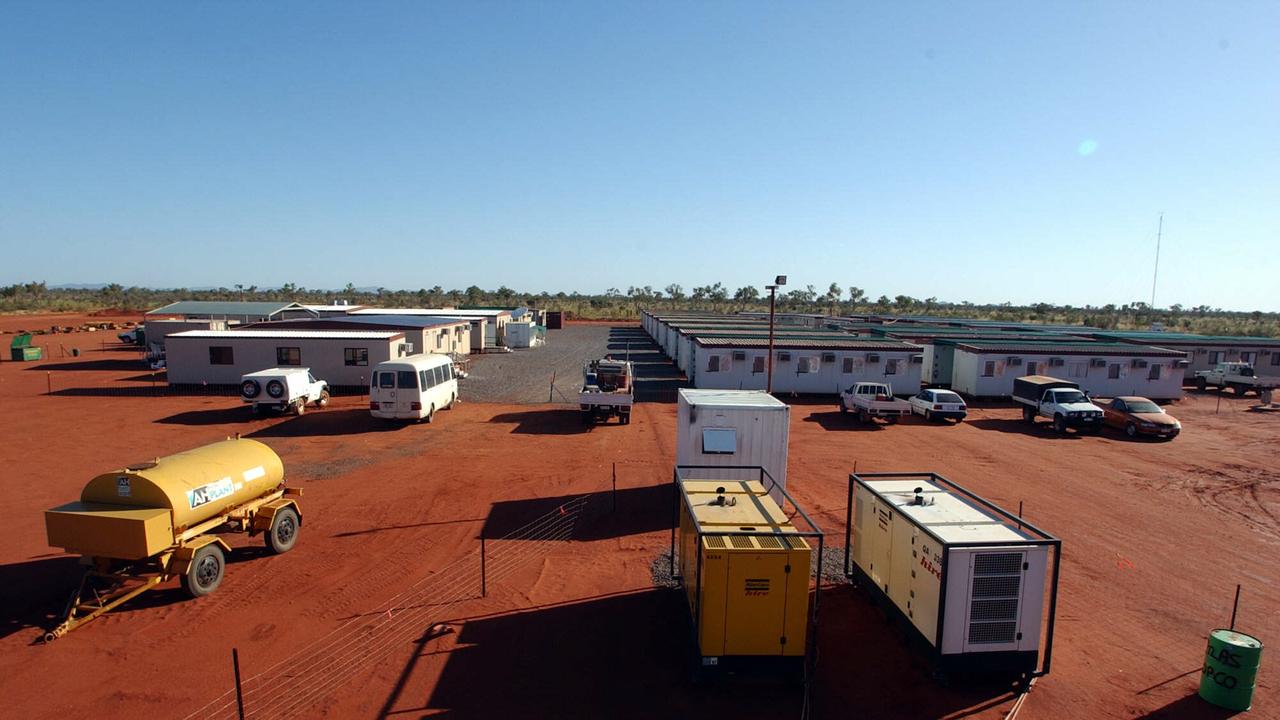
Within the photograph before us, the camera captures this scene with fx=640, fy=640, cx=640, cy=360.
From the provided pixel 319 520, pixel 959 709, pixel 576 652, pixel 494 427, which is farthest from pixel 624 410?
pixel 959 709

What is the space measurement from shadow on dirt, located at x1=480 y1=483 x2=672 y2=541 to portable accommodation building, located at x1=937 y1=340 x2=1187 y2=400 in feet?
86.6

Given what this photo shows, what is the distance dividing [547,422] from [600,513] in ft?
37.5

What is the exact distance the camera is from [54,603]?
440 inches

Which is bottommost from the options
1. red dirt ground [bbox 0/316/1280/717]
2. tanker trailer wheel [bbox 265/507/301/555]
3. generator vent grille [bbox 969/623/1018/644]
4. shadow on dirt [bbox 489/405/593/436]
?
red dirt ground [bbox 0/316/1280/717]

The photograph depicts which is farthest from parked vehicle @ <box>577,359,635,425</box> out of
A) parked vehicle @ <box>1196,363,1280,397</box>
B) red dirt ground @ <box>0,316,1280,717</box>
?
parked vehicle @ <box>1196,363,1280,397</box>

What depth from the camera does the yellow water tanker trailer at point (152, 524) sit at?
10.4 m

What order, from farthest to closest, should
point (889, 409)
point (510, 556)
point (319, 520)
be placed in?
point (889, 409)
point (319, 520)
point (510, 556)

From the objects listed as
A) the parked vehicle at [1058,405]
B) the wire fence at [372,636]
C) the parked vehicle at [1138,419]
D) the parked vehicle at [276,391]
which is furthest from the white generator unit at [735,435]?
the parked vehicle at [1138,419]

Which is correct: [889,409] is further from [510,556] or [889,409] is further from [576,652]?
[576,652]

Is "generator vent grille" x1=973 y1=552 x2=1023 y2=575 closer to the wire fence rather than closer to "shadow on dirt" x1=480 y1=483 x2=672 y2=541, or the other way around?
"shadow on dirt" x1=480 y1=483 x2=672 y2=541

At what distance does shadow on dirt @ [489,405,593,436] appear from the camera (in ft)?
83.7

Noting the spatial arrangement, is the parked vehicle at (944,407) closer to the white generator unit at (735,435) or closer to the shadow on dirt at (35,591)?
the white generator unit at (735,435)

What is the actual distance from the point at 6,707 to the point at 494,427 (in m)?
18.0

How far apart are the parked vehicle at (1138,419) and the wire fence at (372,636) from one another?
84.6 ft
